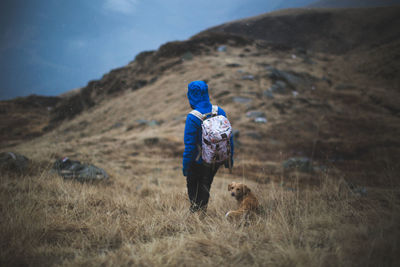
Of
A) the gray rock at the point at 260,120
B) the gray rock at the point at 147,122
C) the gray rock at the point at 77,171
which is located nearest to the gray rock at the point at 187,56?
the gray rock at the point at 147,122

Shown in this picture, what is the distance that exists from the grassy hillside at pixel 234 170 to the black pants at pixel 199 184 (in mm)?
230

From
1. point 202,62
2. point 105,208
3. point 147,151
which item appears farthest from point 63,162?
point 202,62

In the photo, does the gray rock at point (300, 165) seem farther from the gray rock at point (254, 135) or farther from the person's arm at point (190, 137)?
the person's arm at point (190, 137)

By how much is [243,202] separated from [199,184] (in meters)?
0.67

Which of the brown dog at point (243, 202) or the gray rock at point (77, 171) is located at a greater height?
the gray rock at point (77, 171)

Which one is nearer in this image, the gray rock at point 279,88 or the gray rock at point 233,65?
the gray rock at point 279,88

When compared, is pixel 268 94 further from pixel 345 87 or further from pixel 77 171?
pixel 77 171

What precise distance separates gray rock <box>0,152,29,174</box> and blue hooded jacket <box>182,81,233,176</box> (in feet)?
12.9

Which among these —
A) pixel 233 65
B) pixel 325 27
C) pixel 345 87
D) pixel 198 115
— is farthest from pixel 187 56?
pixel 325 27

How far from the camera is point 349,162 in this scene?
7812 mm

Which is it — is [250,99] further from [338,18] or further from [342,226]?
[338,18]

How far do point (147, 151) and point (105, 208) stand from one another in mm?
7161

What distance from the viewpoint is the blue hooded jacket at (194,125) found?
7.45 feet

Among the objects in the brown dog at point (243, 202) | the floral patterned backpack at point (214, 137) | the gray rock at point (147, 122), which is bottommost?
the brown dog at point (243, 202)
